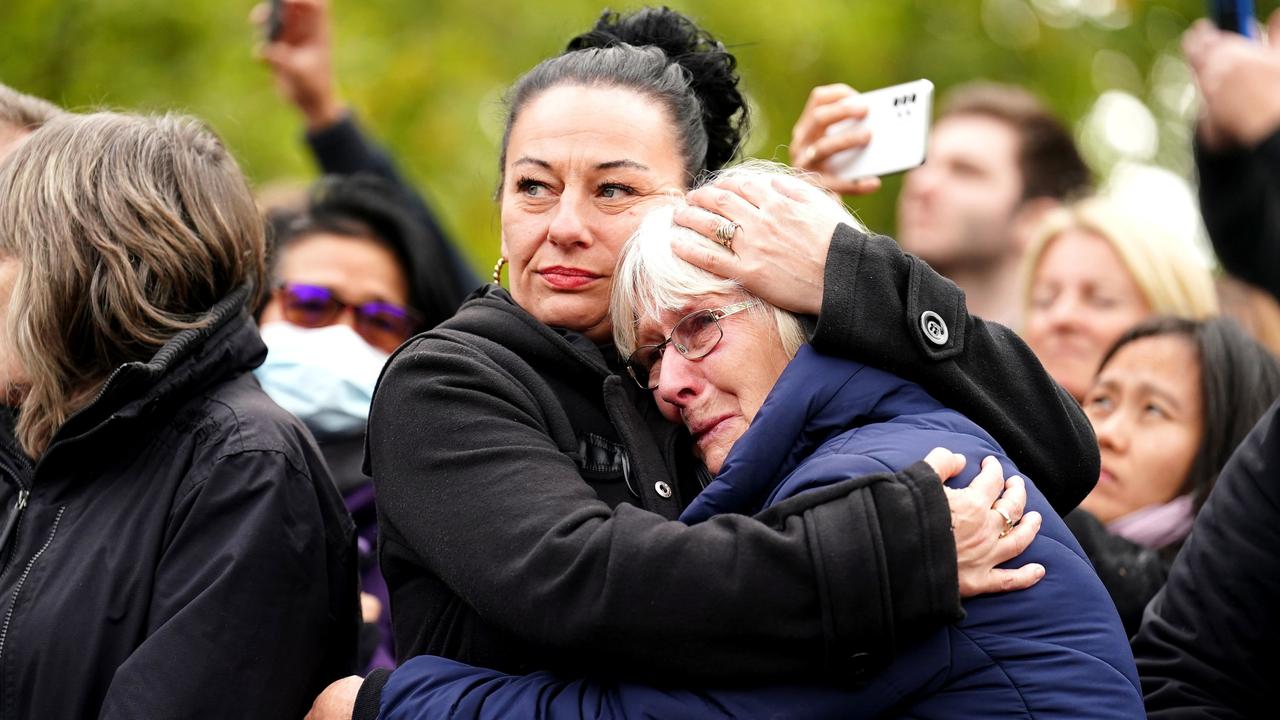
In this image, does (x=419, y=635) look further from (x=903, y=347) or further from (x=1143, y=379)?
(x=1143, y=379)

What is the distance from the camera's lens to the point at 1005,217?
19.2 ft

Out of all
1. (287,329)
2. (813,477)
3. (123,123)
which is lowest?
(287,329)

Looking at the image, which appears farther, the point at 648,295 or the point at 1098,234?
the point at 1098,234

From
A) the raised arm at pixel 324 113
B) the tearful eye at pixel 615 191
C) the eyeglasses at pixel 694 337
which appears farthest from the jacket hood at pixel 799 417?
the raised arm at pixel 324 113

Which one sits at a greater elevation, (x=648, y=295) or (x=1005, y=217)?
(x=648, y=295)

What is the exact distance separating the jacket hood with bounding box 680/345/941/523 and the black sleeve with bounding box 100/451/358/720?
78 centimetres

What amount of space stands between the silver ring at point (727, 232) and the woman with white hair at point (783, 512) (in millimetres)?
71

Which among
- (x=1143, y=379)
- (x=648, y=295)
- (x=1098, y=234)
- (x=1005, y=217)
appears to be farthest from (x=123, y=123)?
(x=1005, y=217)

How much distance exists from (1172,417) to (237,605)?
8.25 feet

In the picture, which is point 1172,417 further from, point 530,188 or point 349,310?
point 349,310

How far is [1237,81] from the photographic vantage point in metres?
4.02

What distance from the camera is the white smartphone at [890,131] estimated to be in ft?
10.8

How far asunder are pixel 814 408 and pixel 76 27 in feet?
16.5

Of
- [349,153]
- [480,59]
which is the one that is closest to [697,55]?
[349,153]
